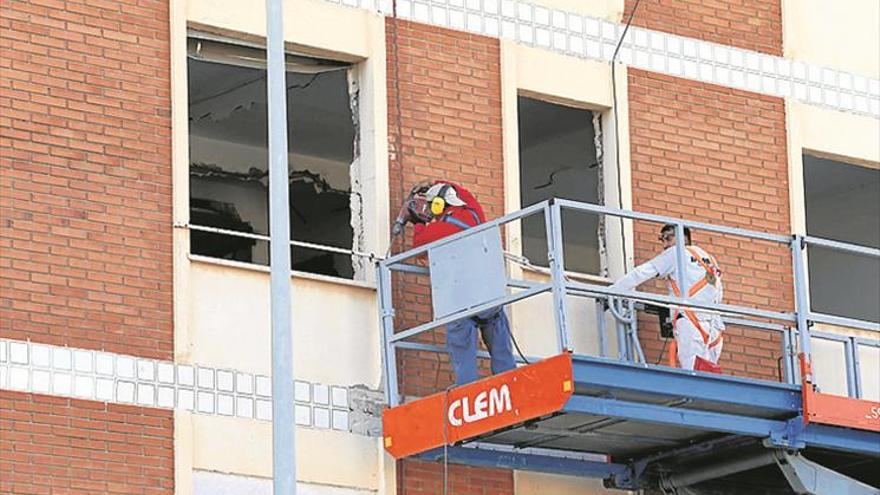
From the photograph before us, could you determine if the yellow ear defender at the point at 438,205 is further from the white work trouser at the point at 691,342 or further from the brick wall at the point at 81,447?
the brick wall at the point at 81,447

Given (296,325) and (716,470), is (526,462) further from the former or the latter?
(296,325)

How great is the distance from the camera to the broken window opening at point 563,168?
21969 millimetres

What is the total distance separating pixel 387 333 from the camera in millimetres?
18922

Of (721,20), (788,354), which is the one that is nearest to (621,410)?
(788,354)

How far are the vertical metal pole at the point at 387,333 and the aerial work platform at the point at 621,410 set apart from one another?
11 millimetres

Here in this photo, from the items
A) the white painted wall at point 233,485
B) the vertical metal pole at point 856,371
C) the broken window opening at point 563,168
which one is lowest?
the white painted wall at point 233,485

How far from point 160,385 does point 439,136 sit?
3442mm

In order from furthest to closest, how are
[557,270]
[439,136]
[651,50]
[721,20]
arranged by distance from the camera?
[721,20], [651,50], [439,136], [557,270]

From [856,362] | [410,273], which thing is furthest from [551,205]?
[856,362]

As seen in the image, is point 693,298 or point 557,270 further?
point 693,298

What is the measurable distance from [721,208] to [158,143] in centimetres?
548

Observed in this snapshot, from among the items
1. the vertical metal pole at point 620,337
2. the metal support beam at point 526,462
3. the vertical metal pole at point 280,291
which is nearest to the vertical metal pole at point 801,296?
the vertical metal pole at point 620,337

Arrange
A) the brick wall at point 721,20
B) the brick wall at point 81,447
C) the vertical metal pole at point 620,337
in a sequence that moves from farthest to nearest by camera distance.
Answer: the brick wall at point 721,20 < the vertical metal pole at point 620,337 < the brick wall at point 81,447

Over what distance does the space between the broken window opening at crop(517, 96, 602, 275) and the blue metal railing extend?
1996mm
